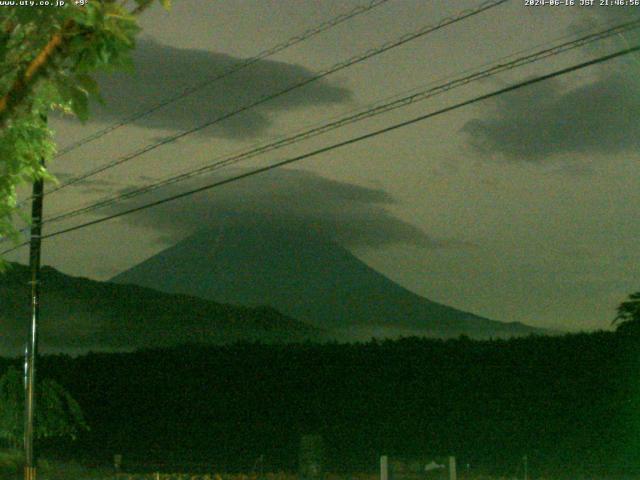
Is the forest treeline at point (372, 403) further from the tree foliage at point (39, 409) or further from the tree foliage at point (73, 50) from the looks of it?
the tree foliage at point (73, 50)

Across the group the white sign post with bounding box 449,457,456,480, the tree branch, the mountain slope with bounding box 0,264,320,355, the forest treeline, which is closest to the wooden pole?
the forest treeline

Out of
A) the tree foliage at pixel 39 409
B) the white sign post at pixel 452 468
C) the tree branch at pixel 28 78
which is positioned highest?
the tree branch at pixel 28 78

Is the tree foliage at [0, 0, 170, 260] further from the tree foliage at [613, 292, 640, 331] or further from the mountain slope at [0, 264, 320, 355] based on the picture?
the mountain slope at [0, 264, 320, 355]

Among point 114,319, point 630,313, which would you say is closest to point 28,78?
point 630,313

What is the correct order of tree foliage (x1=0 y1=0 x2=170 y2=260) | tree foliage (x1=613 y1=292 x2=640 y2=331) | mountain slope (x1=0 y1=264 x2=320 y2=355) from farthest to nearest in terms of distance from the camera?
mountain slope (x1=0 y1=264 x2=320 y2=355) < tree foliage (x1=613 y1=292 x2=640 y2=331) < tree foliage (x1=0 y1=0 x2=170 y2=260)

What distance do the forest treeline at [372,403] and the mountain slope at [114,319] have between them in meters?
57.5

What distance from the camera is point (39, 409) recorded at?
26.0 meters

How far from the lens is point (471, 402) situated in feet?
75.8

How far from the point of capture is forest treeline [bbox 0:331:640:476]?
21625 millimetres

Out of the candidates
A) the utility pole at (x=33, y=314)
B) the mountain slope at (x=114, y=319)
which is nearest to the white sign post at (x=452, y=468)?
the utility pole at (x=33, y=314)

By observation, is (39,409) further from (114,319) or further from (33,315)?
(114,319)

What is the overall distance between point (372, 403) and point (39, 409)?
8.21 m

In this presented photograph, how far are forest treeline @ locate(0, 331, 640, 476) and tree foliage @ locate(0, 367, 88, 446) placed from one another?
2.74m

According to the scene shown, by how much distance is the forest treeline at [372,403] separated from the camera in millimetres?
21625
